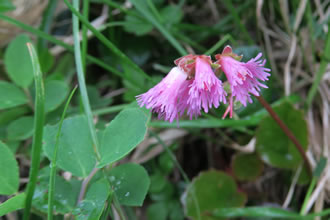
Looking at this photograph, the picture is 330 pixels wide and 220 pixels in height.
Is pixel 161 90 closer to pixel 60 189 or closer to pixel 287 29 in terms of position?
pixel 60 189

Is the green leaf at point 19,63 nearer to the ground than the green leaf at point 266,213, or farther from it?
farther from it

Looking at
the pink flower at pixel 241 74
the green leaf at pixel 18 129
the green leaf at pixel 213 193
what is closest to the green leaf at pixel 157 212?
the green leaf at pixel 213 193

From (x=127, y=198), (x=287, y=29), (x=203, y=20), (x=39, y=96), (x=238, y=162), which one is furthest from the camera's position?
(x=203, y=20)

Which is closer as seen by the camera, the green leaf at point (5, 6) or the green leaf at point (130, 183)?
the green leaf at point (130, 183)

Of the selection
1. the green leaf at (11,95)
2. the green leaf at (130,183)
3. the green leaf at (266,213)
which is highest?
the green leaf at (11,95)

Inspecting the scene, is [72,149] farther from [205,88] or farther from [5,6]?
[5,6]

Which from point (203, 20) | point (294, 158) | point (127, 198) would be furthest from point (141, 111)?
point (203, 20)

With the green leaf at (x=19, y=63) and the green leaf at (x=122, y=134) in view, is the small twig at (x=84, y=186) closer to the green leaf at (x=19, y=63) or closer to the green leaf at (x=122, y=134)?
the green leaf at (x=122, y=134)
